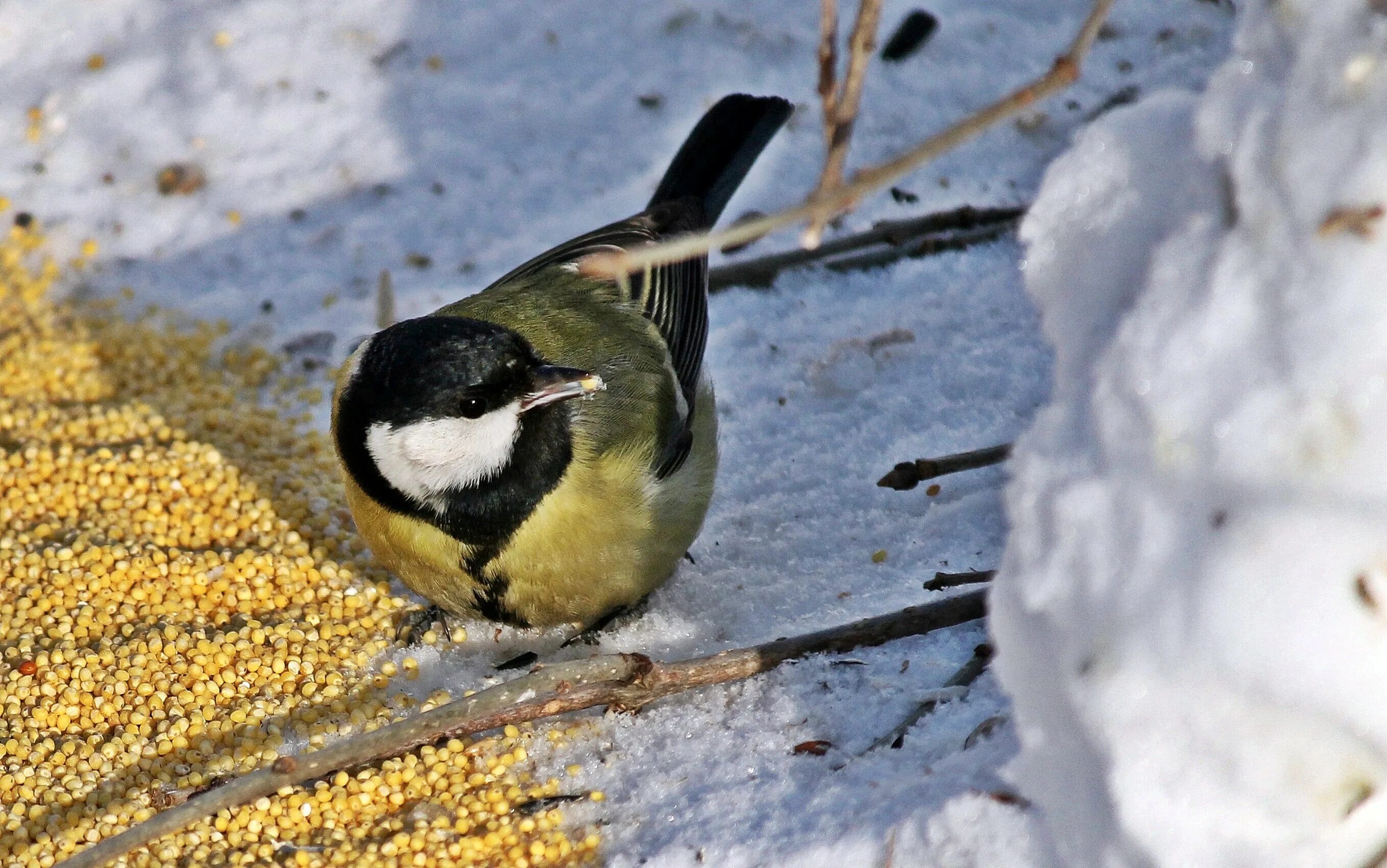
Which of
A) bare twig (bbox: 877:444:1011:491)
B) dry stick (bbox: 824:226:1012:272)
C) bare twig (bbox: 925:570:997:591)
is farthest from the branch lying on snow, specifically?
bare twig (bbox: 925:570:997:591)

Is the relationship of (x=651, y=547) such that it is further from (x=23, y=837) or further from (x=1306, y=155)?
(x=1306, y=155)

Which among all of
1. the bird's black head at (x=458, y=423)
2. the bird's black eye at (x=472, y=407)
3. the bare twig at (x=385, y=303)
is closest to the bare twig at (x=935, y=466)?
the bird's black head at (x=458, y=423)

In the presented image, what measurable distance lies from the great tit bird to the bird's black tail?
61cm

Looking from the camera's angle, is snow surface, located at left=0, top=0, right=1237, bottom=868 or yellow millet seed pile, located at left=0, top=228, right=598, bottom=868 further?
snow surface, located at left=0, top=0, right=1237, bottom=868

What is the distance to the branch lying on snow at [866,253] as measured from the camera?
329 cm

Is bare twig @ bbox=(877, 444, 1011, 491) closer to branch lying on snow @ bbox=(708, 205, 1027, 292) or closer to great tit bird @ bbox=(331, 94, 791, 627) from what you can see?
great tit bird @ bbox=(331, 94, 791, 627)

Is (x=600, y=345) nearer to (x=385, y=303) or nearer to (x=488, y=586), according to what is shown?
(x=488, y=586)

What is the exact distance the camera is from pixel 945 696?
2238mm

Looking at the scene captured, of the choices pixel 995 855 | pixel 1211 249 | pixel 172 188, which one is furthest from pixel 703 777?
pixel 172 188

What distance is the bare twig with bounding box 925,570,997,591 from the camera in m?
2.24

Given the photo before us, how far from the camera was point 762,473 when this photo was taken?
3.00 meters

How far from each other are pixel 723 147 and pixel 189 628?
5.11ft

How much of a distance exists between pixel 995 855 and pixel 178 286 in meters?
2.75

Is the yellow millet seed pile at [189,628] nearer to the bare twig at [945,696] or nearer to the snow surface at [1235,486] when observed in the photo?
the bare twig at [945,696]
